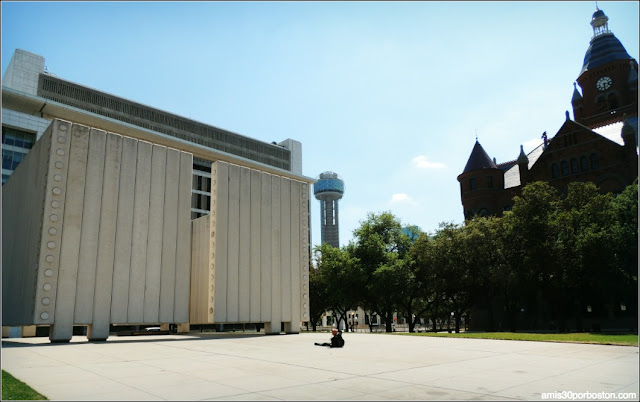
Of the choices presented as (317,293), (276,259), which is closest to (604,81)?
(317,293)

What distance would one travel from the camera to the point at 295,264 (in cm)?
3619

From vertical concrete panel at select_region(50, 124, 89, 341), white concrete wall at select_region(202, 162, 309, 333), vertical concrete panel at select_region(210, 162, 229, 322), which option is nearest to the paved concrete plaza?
vertical concrete panel at select_region(50, 124, 89, 341)

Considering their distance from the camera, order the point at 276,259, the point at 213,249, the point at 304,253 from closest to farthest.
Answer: the point at 213,249 → the point at 276,259 → the point at 304,253

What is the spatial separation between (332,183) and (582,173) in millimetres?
135771

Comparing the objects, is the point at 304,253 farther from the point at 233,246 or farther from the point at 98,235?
the point at 98,235

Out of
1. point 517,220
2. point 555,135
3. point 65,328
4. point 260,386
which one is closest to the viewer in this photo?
point 260,386

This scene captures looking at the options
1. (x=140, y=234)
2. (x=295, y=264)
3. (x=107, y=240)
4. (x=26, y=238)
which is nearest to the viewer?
(x=107, y=240)

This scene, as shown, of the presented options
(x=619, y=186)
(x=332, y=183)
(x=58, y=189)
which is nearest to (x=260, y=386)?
(x=58, y=189)

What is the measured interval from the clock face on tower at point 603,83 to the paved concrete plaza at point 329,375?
68.7 m

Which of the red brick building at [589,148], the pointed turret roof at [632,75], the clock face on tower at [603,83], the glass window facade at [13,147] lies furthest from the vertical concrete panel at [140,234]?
the pointed turret roof at [632,75]

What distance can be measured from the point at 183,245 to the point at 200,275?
4.42 metres

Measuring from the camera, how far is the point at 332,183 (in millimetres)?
188750

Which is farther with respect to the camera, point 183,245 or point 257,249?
point 257,249

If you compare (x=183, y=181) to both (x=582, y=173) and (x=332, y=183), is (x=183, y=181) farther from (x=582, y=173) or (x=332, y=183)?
(x=332, y=183)
